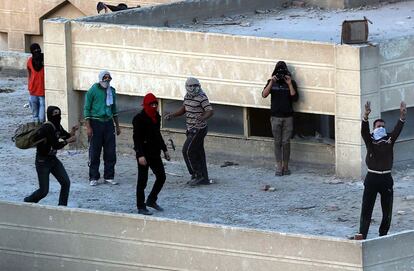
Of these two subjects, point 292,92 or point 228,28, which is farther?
point 228,28

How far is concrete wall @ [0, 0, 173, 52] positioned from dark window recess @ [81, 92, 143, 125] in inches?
392

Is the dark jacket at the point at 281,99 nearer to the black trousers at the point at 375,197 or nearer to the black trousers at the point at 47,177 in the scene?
the black trousers at the point at 47,177

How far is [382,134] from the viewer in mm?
17938

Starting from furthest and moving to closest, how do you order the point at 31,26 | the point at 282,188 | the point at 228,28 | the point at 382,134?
the point at 31,26, the point at 228,28, the point at 282,188, the point at 382,134

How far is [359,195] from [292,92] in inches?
66.4

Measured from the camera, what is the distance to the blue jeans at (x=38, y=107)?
24327 millimetres

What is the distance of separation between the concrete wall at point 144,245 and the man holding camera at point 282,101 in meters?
3.83

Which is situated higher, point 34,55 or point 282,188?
point 34,55

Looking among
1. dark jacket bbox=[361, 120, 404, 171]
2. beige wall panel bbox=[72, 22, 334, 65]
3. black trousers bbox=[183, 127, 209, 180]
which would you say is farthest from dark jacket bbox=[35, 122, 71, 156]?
dark jacket bbox=[361, 120, 404, 171]

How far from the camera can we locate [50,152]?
19594mm

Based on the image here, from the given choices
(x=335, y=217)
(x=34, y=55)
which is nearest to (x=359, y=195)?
(x=335, y=217)

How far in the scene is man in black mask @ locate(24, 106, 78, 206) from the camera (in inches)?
765

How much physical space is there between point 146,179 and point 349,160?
286 cm

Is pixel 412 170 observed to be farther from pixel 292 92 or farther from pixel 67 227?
pixel 67 227
